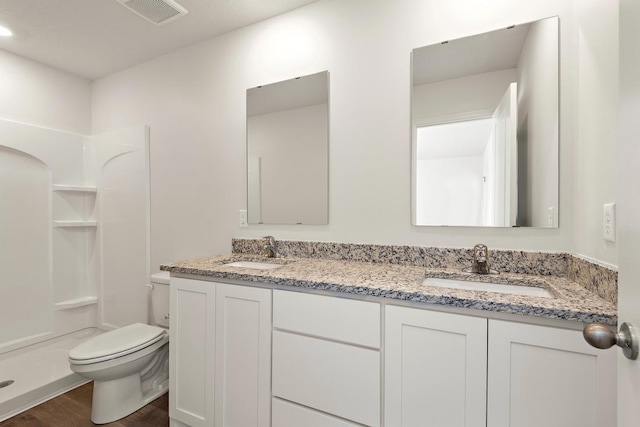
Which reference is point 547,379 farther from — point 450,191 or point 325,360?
point 450,191

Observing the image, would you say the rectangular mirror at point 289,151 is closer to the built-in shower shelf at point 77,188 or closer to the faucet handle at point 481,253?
the faucet handle at point 481,253

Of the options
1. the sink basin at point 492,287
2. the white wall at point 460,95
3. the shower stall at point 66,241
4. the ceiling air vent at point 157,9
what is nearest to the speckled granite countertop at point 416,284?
the sink basin at point 492,287

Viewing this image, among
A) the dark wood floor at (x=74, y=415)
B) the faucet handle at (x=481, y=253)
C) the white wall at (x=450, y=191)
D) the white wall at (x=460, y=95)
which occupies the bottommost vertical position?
the dark wood floor at (x=74, y=415)

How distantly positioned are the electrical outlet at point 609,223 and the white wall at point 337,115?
0.06m

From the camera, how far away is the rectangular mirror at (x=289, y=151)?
1796 millimetres

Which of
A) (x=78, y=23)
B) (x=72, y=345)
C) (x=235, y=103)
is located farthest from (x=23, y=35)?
(x=72, y=345)

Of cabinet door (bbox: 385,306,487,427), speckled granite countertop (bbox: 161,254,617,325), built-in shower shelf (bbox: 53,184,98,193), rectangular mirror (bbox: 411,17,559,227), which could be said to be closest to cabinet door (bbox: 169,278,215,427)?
speckled granite countertop (bbox: 161,254,617,325)

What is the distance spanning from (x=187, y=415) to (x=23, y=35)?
2.71 meters

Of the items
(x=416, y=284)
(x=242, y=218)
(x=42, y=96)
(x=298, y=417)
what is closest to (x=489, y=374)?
(x=416, y=284)

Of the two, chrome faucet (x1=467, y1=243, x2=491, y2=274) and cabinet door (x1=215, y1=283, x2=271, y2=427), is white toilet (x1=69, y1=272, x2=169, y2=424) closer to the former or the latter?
cabinet door (x1=215, y1=283, x2=271, y2=427)

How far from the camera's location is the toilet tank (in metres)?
2.10

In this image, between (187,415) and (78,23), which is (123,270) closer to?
(187,415)

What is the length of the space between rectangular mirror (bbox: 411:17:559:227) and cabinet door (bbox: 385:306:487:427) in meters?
0.62

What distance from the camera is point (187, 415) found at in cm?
156
